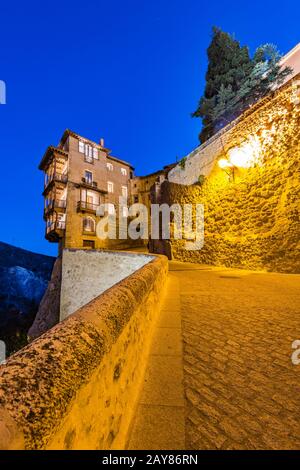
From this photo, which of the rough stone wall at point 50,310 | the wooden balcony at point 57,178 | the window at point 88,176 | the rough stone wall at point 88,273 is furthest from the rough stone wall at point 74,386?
the window at point 88,176

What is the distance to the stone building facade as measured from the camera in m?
24.5

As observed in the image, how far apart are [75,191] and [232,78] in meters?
18.6


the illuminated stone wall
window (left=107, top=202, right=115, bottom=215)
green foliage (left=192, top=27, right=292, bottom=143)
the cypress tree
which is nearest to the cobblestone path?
the illuminated stone wall

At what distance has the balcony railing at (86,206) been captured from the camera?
24.8 meters

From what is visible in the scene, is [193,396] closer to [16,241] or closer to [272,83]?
[272,83]

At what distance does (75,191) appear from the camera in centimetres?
2514

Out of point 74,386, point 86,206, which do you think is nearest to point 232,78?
point 86,206

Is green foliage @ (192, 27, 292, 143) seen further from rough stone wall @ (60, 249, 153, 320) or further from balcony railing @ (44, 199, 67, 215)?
balcony railing @ (44, 199, 67, 215)

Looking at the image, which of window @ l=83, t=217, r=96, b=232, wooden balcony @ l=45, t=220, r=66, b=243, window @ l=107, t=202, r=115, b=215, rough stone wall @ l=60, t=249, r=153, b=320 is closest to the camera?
rough stone wall @ l=60, t=249, r=153, b=320

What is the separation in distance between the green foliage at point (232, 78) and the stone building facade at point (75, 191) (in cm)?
1441

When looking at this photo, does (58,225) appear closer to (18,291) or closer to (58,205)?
(58,205)

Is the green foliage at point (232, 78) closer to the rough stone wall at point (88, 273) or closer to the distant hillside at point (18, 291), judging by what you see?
the rough stone wall at point (88, 273)

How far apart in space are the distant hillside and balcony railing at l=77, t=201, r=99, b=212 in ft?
34.5
